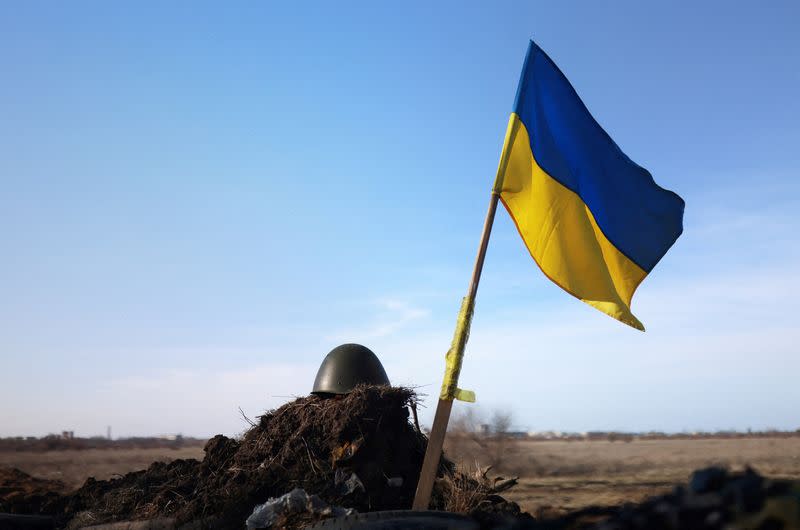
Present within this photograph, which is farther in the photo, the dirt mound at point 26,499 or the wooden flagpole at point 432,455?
the dirt mound at point 26,499

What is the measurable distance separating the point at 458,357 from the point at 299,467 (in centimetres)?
273

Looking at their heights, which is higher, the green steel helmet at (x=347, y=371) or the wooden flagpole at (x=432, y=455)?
the green steel helmet at (x=347, y=371)

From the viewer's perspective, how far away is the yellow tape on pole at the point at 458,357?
26.6 feet

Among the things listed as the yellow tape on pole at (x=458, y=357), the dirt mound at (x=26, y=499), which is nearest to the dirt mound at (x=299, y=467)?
the dirt mound at (x=26, y=499)

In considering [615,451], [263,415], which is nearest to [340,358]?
[263,415]

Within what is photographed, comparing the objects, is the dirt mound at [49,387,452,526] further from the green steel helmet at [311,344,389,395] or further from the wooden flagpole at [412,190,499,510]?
the wooden flagpole at [412,190,499,510]

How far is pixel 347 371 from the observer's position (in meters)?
11.4

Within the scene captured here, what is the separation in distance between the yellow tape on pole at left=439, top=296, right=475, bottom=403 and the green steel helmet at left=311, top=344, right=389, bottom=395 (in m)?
3.21

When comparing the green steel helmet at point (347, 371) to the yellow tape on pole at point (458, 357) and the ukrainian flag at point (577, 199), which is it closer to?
the yellow tape on pole at point (458, 357)

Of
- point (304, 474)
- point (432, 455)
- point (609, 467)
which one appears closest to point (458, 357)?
point (432, 455)

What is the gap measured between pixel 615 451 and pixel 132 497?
28634 mm

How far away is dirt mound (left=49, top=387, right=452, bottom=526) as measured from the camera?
916 centimetres

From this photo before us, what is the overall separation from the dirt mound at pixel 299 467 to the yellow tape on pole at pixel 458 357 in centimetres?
185

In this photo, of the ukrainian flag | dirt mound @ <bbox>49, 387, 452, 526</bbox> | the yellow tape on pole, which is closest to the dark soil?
dirt mound @ <bbox>49, 387, 452, 526</bbox>
